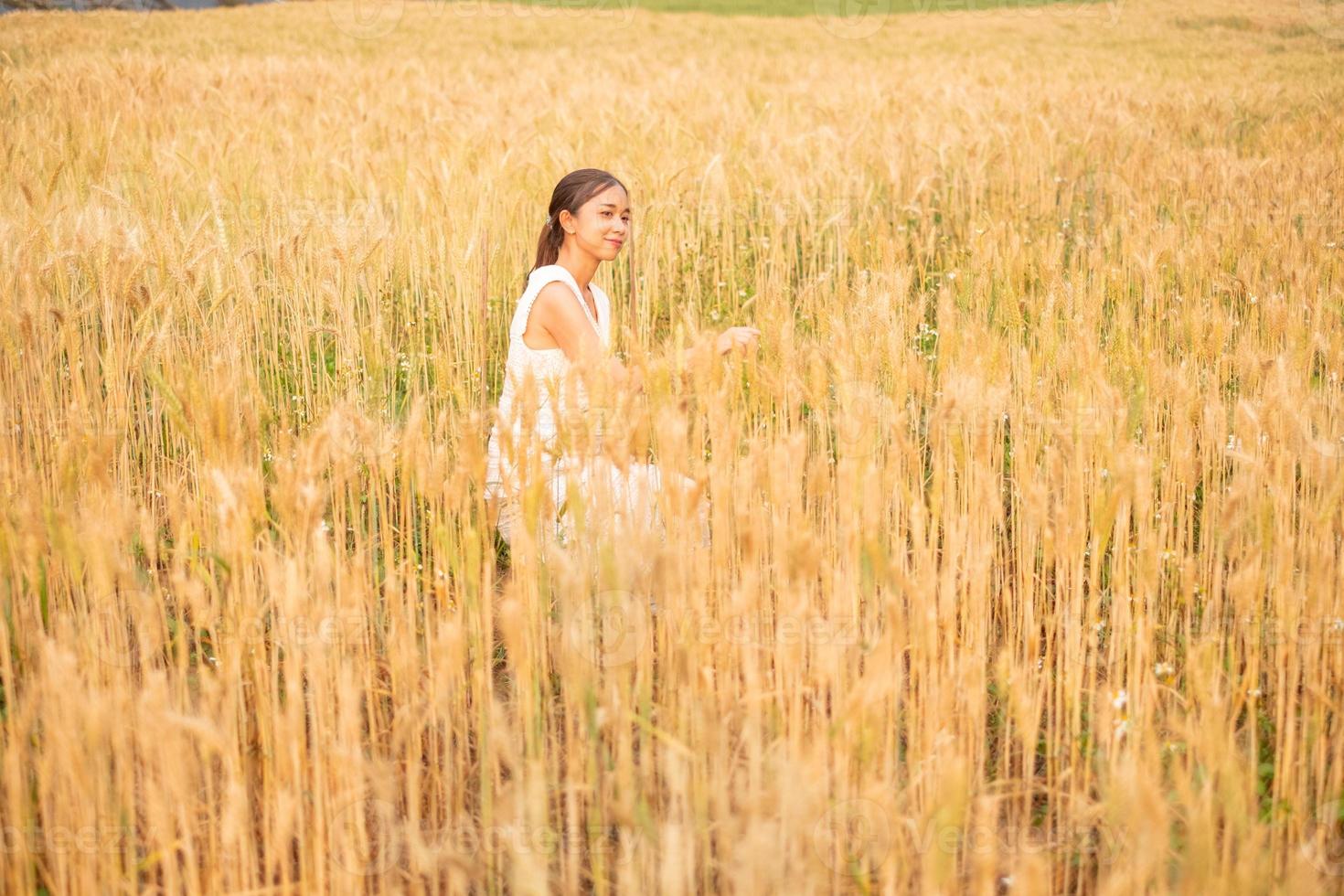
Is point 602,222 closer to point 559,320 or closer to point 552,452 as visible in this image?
point 559,320

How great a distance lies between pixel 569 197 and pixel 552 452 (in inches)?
44.5

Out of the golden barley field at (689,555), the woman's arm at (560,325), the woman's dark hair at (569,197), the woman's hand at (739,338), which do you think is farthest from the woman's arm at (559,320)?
the woman's hand at (739,338)

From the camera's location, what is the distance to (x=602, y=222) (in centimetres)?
298

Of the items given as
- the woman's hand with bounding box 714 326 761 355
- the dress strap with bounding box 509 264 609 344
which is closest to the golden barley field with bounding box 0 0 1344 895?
the woman's hand with bounding box 714 326 761 355

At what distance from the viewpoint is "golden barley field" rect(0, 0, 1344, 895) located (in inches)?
57.4

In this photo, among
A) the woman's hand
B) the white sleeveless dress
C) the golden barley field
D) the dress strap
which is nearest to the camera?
the golden barley field

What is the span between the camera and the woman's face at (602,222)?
2986 mm

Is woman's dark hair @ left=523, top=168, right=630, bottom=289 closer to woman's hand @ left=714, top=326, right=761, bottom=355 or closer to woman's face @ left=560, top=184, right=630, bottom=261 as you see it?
woman's face @ left=560, top=184, right=630, bottom=261

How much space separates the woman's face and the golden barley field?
0.88ft

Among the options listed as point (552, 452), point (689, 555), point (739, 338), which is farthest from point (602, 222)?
point (689, 555)

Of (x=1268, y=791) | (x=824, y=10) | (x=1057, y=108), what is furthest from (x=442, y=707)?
(x=824, y=10)

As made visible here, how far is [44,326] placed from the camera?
117 inches

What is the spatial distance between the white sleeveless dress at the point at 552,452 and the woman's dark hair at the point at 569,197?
103mm

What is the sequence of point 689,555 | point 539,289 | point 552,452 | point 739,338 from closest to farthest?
point 689,555
point 552,452
point 739,338
point 539,289
